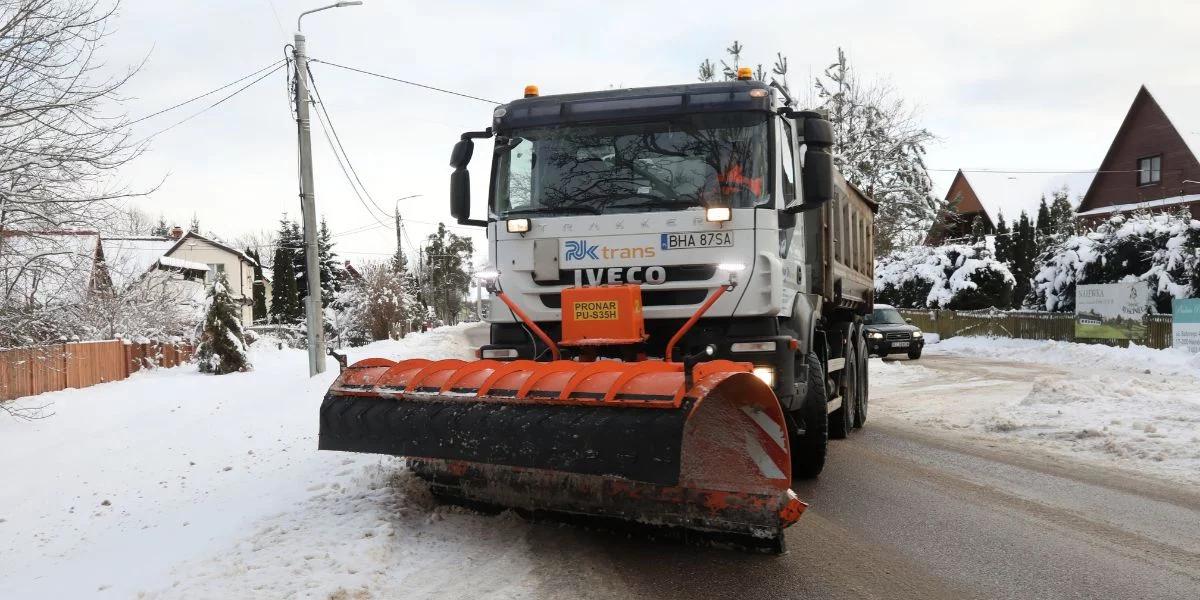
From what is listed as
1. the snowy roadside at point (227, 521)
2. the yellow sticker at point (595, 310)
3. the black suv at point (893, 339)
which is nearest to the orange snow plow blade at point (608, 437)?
the snowy roadside at point (227, 521)

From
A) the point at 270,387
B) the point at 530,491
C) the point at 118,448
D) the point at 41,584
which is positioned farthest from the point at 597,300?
the point at 270,387

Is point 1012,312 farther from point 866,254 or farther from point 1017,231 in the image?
point 866,254

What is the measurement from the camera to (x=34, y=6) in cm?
1055

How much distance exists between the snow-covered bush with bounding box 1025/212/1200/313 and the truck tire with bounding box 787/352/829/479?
23.4 metres

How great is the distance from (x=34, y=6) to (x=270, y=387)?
319 inches

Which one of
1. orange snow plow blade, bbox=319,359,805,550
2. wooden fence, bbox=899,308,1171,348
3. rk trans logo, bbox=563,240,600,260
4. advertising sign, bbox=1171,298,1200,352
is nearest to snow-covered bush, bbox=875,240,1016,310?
wooden fence, bbox=899,308,1171,348

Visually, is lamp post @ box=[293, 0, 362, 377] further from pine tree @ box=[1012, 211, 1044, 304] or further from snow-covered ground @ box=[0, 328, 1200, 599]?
pine tree @ box=[1012, 211, 1044, 304]

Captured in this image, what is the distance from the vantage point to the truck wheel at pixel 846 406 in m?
9.23

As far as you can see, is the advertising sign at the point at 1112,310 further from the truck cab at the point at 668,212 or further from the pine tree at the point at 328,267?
the pine tree at the point at 328,267

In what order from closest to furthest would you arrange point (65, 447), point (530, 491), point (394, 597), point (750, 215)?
point (394, 597) < point (530, 491) < point (750, 215) < point (65, 447)

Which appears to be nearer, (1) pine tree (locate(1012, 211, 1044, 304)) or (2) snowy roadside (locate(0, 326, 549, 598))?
(2) snowy roadside (locate(0, 326, 549, 598))

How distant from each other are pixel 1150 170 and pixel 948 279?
1164 cm

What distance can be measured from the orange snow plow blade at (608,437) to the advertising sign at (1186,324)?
21835mm

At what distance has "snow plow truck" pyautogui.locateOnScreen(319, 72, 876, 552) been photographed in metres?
4.49
